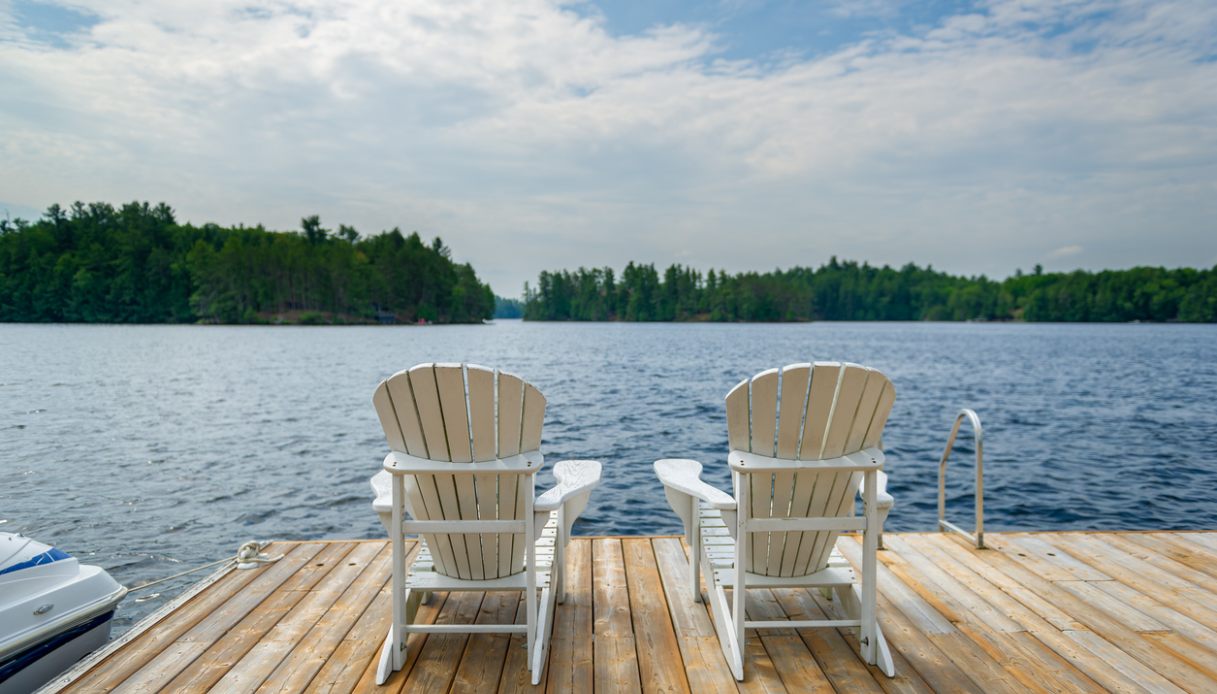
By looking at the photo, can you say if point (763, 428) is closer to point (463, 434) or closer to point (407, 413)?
point (463, 434)

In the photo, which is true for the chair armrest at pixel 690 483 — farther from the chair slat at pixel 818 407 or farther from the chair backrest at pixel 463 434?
the chair backrest at pixel 463 434

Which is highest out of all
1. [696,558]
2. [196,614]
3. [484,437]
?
[484,437]

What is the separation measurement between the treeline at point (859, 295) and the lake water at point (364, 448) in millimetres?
71736

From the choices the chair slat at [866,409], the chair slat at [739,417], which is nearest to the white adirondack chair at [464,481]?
the chair slat at [739,417]

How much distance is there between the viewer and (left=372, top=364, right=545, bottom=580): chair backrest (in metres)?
2.35

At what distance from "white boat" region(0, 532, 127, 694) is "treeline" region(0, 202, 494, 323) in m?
73.6

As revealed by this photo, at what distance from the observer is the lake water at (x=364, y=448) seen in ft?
24.0

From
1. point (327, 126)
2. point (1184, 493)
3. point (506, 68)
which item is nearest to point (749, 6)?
point (506, 68)

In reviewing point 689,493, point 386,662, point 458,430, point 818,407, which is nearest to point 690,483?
point 689,493

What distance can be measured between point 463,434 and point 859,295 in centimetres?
11479

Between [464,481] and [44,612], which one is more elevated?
[464,481]

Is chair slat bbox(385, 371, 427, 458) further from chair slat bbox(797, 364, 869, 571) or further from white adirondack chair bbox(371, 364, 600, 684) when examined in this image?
chair slat bbox(797, 364, 869, 571)

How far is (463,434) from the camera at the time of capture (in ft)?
7.88

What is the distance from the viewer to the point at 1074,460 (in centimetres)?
1112
